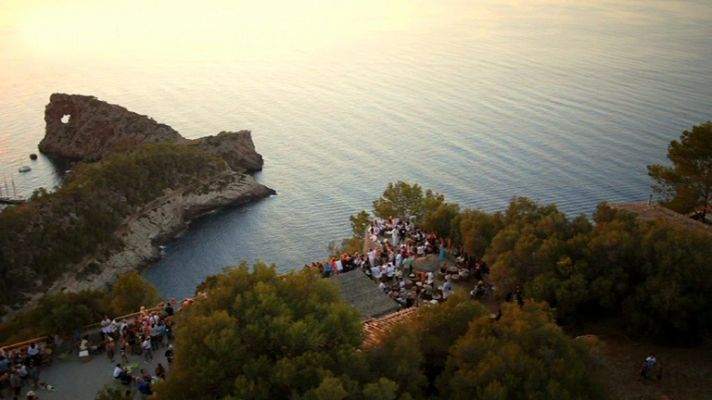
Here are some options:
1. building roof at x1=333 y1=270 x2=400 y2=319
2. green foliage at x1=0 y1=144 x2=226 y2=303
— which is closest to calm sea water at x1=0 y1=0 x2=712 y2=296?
green foliage at x1=0 y1=144 x2=226 y2=303

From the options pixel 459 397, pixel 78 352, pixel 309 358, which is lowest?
pixel 78 352

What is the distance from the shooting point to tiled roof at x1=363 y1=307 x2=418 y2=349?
19.5m

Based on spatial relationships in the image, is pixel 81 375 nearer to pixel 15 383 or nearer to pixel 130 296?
pixel 15 383

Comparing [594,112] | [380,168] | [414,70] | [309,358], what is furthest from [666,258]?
[414,70]

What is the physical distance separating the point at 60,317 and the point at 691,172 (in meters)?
31.9

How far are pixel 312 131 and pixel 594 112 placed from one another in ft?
114

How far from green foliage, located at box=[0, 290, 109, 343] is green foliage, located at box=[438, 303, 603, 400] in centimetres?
1403

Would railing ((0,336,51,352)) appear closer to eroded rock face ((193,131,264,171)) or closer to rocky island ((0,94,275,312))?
rocky island ((0,94,275,312))

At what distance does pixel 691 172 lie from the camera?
36719 millimetres

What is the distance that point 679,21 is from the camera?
127 meters

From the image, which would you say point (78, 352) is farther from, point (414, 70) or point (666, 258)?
point (414, 70)

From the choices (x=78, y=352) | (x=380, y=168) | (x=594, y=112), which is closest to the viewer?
(x=78, y=352)

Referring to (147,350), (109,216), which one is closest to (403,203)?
(147,350)

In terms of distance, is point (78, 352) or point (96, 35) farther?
point (96, 35)
